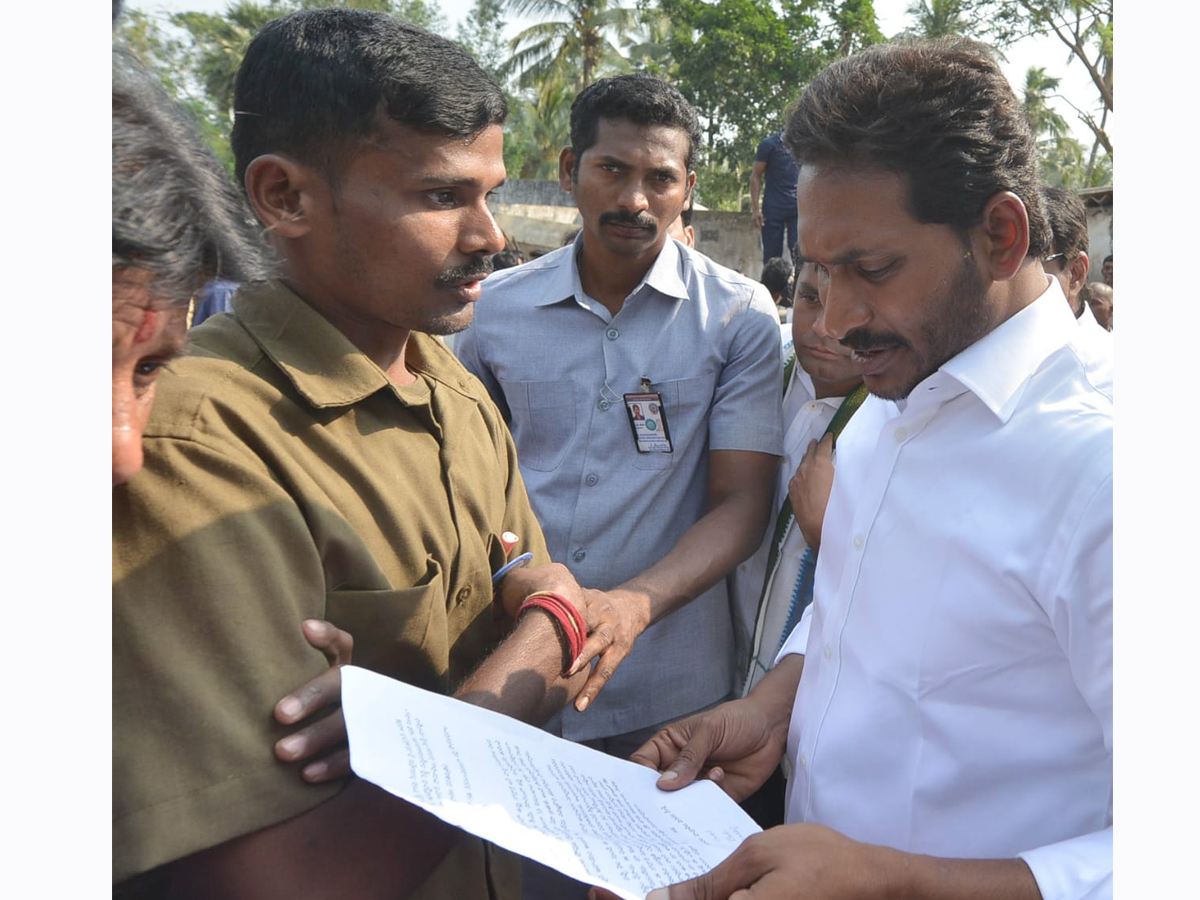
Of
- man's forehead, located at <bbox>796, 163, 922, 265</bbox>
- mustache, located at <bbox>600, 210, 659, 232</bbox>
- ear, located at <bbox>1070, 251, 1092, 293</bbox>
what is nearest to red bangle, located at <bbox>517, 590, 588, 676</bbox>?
man's forehead, located at <bbox>796, 163, 922, 265</bbox>

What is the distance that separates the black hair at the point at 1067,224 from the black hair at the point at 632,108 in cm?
123

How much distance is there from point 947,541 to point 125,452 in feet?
3.84

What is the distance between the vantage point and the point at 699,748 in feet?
5.96

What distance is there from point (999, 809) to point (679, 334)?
66.6 inches

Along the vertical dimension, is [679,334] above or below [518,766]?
above

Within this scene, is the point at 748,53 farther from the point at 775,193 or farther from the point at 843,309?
the point at 843,309

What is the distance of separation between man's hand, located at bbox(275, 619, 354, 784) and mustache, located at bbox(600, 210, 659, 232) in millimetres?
1932

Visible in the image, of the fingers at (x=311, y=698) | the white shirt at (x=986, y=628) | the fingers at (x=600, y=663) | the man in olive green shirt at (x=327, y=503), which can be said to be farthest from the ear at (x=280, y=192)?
the white shirt at (x=986, y=628)

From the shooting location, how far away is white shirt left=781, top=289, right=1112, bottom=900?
53.8 inches

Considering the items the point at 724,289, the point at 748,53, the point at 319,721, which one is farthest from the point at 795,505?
the point at 748,53

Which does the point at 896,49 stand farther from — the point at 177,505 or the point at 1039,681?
the point at 177,505

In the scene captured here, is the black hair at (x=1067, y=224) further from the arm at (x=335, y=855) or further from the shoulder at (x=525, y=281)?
the arm at (x=335, y=855)

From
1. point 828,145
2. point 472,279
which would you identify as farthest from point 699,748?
point 828,145

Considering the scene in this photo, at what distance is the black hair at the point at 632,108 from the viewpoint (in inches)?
123
